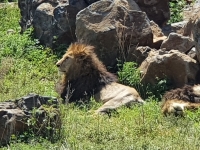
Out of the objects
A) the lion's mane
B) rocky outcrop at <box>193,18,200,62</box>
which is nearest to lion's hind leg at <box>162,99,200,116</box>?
rocky outcrop at <box>193,18,200,62</box>

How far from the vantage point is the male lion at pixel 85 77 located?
1053cm

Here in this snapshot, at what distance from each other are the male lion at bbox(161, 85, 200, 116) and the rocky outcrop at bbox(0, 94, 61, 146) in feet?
6.26

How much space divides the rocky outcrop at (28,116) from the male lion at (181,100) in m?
1.91

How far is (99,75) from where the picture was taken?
10750mm

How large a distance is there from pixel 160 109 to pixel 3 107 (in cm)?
261

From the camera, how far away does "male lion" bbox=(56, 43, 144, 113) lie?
34.6 ft

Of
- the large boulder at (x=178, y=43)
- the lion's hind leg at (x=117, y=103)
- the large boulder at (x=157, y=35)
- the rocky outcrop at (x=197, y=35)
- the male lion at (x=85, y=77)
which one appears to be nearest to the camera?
the lion's hind leg at (x=117, y=103)

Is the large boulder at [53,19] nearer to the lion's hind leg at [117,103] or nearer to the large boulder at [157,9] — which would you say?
the large boulder at [157,9]

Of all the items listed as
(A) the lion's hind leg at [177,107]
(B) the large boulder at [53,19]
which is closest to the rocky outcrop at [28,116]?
(A) the lion's hind leg at [177,107]

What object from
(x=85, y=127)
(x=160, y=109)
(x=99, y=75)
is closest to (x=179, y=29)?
(x=99, y=75)

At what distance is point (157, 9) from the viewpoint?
523 inches

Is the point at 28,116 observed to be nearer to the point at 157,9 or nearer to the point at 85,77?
the point at 85,77

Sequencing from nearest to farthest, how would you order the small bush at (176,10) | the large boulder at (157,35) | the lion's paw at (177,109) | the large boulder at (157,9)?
the lion's paw at (177,109) → the large boulder at (157,35) → the large boulder at (157,9) → the small bush at (176,10)

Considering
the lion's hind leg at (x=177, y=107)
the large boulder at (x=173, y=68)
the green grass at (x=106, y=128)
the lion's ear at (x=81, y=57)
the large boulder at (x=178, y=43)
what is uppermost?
the large boulder at (x=178, y=43)
